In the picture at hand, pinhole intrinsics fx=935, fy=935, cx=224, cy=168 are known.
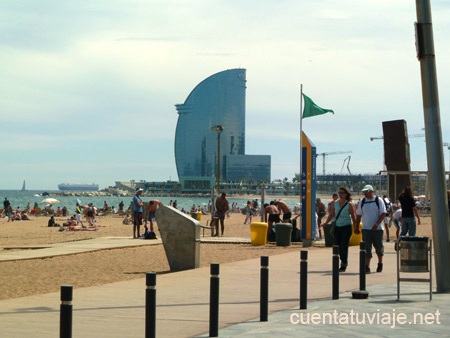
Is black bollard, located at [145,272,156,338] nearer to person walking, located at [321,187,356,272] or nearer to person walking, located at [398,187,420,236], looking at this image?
→ person walking, located at [321,187,356,272]

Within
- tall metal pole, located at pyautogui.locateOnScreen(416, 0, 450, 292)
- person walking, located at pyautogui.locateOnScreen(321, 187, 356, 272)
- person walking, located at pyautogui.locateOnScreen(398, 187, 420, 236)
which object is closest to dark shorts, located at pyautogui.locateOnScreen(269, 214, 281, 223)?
person walking, located at pyautogui.locateOnScreen(398, 187, 420, 236)

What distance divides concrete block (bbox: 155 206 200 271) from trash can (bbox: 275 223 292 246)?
25.5ft

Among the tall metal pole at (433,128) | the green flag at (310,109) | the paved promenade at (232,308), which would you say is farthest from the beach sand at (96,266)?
the green flag at (310,109)

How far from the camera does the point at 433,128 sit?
14.1 meters

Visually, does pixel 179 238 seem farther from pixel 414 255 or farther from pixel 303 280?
pixel 303 280

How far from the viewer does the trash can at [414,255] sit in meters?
12.9

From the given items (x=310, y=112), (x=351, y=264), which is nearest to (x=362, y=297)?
(x=351, y=264)

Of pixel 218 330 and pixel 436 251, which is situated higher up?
pixel 436 251

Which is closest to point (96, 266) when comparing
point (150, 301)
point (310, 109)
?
point (150, 301)

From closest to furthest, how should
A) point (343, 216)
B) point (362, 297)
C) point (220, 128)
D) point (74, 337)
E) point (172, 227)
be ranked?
point (74, 337) → point (362, 297) → point (343, 216) → point (172, 227) → point (220, 128)

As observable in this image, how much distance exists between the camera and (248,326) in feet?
33.3

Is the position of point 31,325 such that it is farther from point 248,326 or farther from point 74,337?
point 248,326

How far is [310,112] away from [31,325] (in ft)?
79.5

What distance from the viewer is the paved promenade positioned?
984 cm
